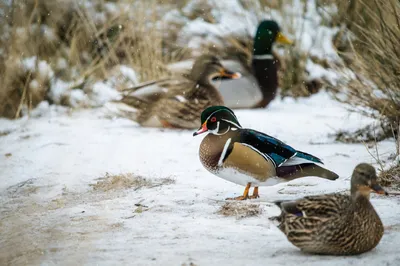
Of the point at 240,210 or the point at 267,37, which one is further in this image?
the point at 267,37

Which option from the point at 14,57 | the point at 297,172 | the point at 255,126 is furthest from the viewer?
the point at 14,57

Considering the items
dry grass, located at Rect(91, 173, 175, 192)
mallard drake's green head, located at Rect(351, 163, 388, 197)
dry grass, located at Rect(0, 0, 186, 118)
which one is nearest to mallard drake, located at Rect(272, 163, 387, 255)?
mallard drake's green head, located at Rect(351, 163, 388, 197)

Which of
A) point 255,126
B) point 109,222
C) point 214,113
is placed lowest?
point 255,126

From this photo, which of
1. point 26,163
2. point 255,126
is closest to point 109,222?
point 26,163

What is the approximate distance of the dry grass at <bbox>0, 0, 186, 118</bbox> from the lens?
8.23 metres

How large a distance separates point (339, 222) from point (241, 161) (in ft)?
4.07

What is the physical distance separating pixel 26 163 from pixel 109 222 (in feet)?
6.56

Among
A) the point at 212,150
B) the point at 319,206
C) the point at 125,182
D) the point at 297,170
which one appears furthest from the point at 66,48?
the point at 319,206

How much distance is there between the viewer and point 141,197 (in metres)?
4.86

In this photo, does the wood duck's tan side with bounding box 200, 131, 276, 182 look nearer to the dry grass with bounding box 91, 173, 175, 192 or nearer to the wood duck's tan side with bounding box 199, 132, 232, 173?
the wood duck's tan side with bounding box 199, 132, 232, 173

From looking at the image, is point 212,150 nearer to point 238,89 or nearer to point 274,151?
point 274,151

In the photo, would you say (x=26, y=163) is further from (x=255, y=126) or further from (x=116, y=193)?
(x=255, y=126)

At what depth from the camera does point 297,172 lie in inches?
182

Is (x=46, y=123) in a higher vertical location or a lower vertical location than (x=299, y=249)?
lower
